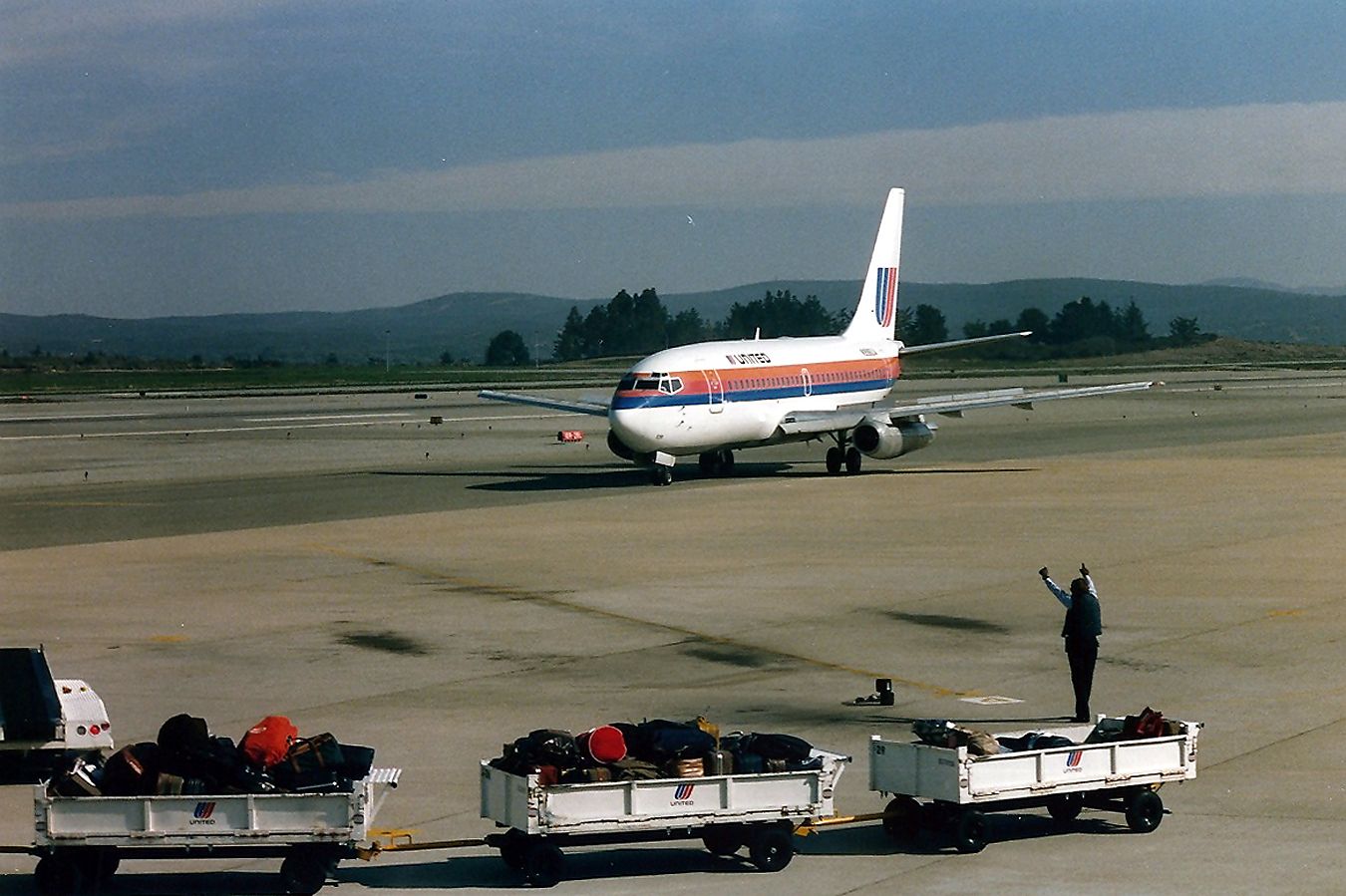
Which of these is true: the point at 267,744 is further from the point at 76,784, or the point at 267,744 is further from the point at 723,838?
the point at 723,838

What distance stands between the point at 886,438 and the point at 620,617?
101 feet

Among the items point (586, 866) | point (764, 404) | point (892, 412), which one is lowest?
point (586, 866)

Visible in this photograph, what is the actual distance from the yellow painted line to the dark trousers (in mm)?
2177

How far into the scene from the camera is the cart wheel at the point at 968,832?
18547 mm

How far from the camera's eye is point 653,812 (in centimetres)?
Result: 1791

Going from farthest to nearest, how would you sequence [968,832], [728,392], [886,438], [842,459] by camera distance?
[842,459], [886,438], [728,392], [968,832]

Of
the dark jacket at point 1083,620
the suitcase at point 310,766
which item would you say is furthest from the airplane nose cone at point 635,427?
the suitcase at point 310,766

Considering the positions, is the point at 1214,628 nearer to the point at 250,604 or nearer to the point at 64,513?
the point at 250,604

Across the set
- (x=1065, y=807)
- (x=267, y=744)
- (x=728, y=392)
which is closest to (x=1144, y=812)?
(x=1065, y=807)

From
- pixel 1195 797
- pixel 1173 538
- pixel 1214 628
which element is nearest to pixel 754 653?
pixel 1214 628

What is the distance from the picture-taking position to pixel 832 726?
2448 centimetres

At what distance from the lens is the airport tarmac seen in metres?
18.8

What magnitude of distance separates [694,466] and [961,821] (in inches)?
2011

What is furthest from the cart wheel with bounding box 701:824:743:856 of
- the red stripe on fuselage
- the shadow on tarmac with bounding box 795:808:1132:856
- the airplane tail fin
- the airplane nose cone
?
the airplane tail fin
